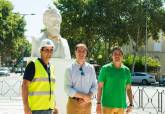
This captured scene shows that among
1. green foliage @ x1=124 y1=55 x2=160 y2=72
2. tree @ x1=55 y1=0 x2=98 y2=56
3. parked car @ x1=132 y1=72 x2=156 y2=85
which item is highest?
tree @ x1=55 y1=0 x2=98 y2=56

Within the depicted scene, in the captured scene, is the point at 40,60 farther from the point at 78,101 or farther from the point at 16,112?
the point at 16,112

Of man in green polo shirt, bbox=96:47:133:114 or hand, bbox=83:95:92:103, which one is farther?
man in green polo shirt, bbox=96:47:133:114

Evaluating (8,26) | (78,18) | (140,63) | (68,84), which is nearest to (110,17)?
(78,18)

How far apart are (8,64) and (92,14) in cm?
8056

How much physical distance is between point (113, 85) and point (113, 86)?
0.02 m

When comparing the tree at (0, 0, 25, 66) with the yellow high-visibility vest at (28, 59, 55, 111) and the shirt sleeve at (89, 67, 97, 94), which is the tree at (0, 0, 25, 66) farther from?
the yellow high-visibility vest at (28, 59, 55, 111)

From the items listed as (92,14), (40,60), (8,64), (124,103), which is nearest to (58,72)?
(124,103)

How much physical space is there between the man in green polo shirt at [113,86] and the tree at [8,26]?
60.8 metres

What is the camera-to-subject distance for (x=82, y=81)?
7.77 metres

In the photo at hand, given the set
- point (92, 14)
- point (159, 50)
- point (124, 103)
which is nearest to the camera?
point (124, 103)

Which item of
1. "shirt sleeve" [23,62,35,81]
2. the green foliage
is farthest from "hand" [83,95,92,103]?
the green foliage

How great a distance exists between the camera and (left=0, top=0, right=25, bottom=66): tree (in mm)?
70625

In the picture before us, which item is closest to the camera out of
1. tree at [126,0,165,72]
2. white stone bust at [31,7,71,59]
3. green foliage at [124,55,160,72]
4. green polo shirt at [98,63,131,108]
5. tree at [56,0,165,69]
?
green polo shirt at [98,63,131,108]

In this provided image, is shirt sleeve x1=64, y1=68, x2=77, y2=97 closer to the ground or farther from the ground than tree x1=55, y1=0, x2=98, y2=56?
closer to the ground
